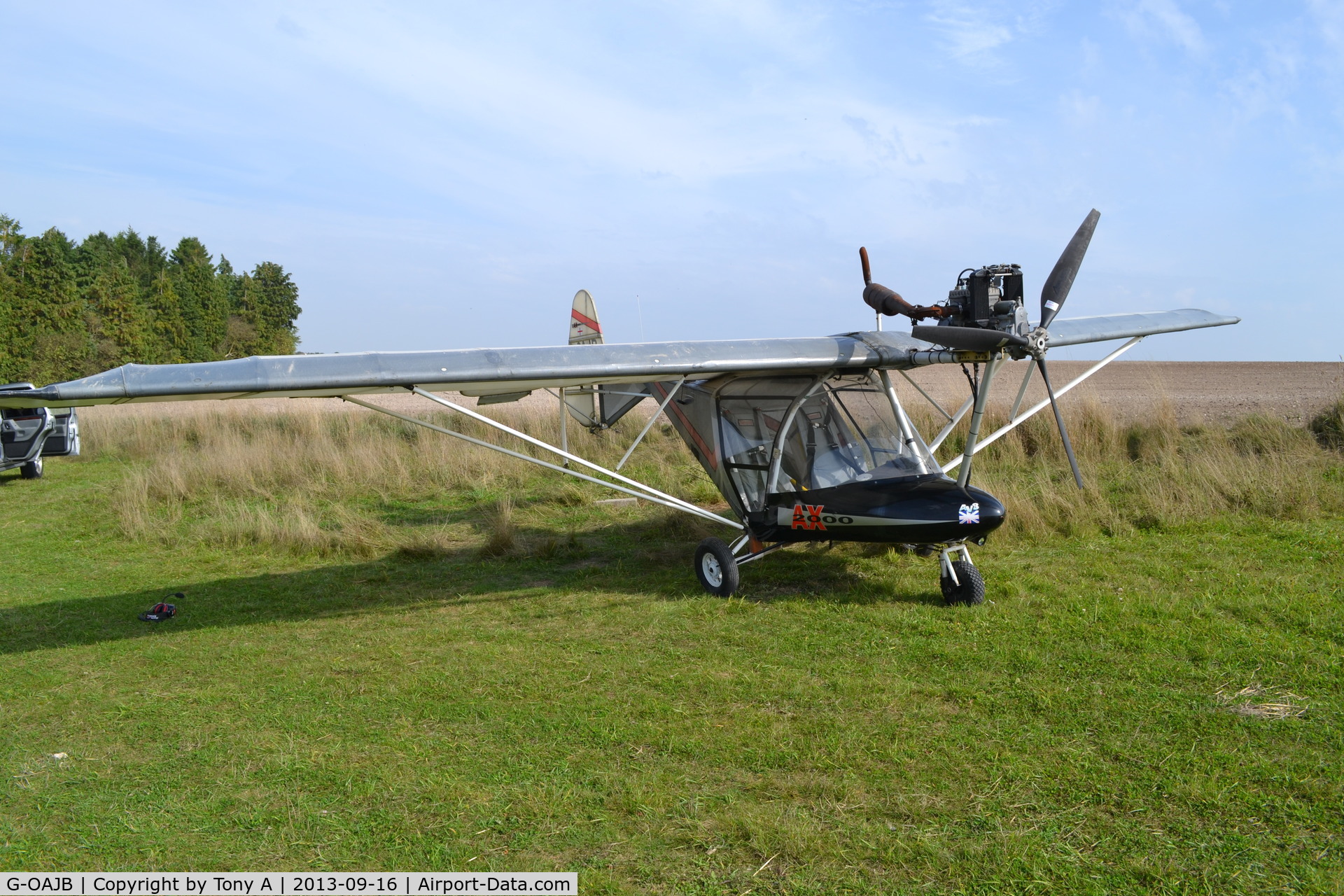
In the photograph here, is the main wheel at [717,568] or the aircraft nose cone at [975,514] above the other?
the aircraft nose cone at [975,514]

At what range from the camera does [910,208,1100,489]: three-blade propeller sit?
267 inches

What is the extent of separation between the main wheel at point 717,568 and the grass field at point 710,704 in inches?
7.2

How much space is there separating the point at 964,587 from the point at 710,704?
2.90 metres

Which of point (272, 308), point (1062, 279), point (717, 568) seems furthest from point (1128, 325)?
point (272, 308)

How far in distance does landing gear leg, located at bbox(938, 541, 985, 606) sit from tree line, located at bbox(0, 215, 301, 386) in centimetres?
4078

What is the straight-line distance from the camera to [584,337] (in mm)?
13758

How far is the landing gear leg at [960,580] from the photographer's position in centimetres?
718

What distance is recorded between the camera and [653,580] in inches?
354

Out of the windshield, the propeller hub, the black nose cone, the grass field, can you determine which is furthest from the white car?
the propeller hub

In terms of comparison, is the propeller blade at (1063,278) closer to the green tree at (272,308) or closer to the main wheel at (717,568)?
the main wheel at (717,568)

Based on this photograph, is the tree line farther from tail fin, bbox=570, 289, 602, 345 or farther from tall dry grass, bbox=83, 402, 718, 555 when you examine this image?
tail fin, bbox=570, 289, 602, 345

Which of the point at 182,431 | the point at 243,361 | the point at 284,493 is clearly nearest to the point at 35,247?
→ the point at 182,431

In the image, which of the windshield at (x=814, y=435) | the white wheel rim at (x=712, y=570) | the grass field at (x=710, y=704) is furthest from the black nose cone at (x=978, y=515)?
the white wheel rim at (x=712, y=570)

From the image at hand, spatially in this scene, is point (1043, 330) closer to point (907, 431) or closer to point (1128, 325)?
point (907, 431)
